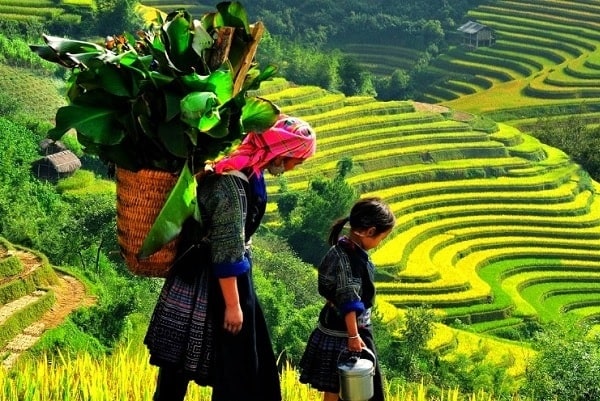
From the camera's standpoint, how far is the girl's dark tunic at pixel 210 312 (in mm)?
3379

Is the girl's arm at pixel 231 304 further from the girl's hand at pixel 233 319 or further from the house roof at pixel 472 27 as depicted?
the house roof at pixel 472 27

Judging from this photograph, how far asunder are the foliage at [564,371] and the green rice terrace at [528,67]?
24.7 m

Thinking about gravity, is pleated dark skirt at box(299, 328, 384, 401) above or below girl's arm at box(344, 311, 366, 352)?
below

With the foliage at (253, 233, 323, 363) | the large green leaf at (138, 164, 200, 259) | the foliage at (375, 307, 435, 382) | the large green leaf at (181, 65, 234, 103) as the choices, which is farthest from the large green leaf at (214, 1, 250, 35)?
the foliage at (375, 307, 435, 382)

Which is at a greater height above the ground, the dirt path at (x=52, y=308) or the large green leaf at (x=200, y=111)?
the large green leaf at (x=200, y=111)

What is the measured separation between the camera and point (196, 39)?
3215 millimetres

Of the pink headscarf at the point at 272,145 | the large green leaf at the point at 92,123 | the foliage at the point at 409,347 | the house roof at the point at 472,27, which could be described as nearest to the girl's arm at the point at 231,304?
the pink headscarf at the point at 272,145

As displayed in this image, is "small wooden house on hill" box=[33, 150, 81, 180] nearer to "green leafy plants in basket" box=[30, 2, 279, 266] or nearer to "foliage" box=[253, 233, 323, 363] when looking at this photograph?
"foliage" box=[253, 233, 323, 363]

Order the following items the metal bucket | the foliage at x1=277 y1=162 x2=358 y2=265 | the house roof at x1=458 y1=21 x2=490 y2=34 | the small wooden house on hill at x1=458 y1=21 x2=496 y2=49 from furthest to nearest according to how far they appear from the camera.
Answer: the house roof at x1=458 y1=21 x2=490 y2=34
the small wooden house on hill at x1=458 y1=21 x2=496 y2=49
the foliage at x1=277 y1=162 x2=358 y2=265
the metal bucket

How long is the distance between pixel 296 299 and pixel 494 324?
4.75 metres

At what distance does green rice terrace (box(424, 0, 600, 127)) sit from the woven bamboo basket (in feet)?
129

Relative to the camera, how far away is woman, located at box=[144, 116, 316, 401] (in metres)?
3.36

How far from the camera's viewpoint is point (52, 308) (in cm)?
1473

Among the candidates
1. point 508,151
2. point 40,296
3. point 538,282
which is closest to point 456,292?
point 538,282
